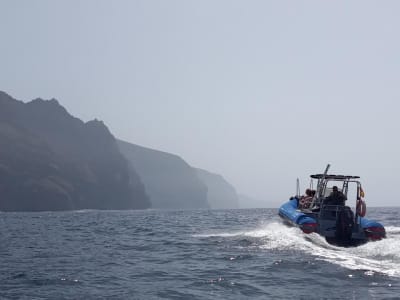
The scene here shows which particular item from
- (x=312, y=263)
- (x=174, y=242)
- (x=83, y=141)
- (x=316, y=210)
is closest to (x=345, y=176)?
(x=316, y=210)

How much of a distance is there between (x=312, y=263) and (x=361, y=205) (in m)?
8.24

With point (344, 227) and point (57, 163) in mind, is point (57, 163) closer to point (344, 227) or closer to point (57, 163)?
point (57, 163)

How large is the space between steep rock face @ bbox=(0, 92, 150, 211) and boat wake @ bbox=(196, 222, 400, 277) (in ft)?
367

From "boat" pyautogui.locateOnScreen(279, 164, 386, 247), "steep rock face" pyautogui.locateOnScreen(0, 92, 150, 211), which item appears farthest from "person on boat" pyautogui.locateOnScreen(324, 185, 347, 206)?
"steep rock face" pyautogui.locateOnScreen(0, 92, 150, 211)

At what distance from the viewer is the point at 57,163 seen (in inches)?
5399

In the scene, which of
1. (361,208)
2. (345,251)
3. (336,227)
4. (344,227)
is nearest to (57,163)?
(361,208)

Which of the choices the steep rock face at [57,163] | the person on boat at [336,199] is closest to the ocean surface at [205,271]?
the person on boat at [336,199]

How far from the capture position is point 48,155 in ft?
440

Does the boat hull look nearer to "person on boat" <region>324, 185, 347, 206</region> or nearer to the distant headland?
"person on boat" <region>324, 185, 347, 206</region>

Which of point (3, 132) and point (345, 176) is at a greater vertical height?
point (3, 132)

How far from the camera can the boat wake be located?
13.0 m

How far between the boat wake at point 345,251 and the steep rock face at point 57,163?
367 ft

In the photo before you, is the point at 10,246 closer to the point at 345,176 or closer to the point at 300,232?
the point at 300,232

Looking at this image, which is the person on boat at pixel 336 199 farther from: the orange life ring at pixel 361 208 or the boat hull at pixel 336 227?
the orange life ring at pixel 361 208
